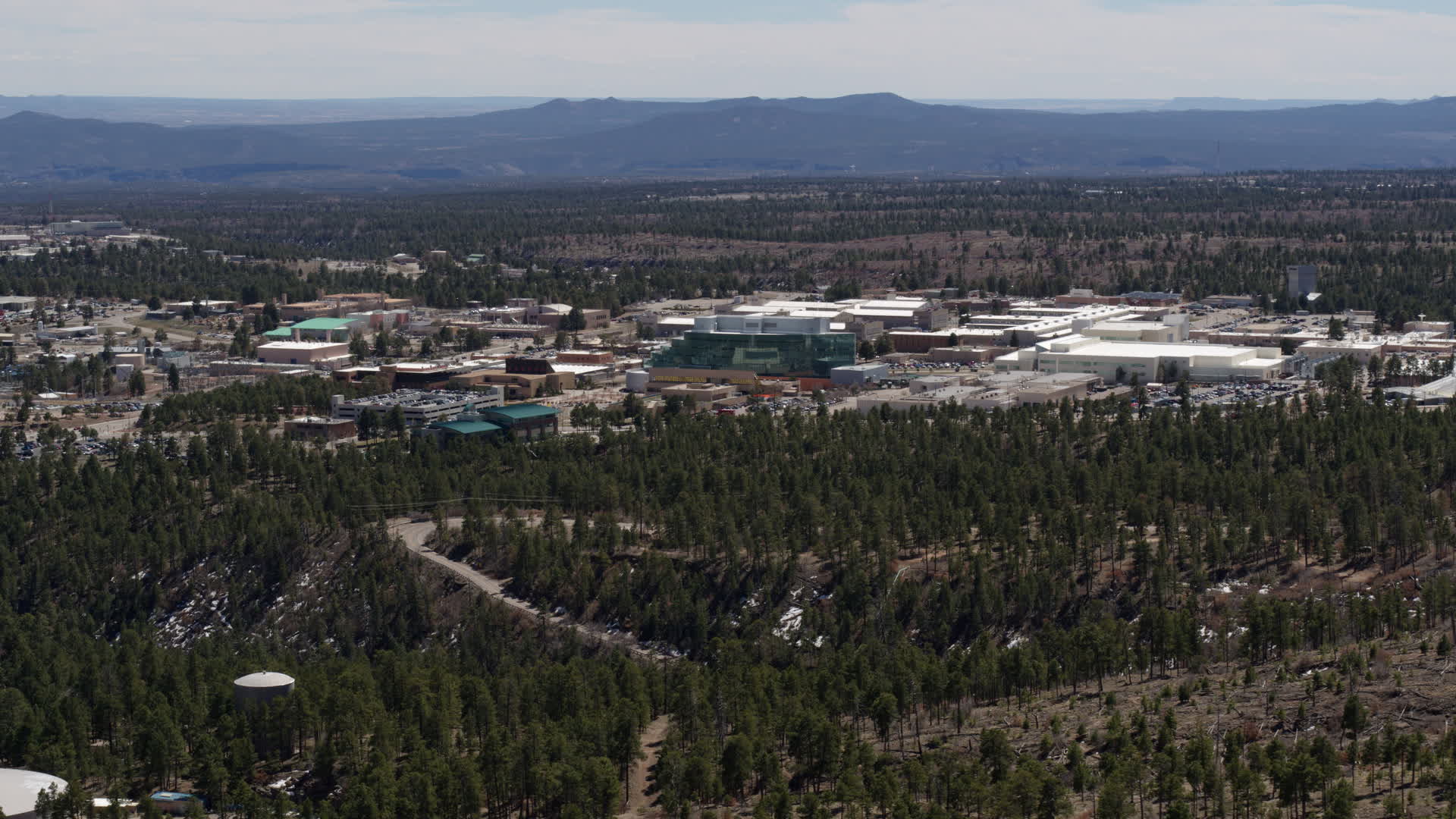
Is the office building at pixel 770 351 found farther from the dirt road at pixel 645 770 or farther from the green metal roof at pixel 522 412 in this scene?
the dirt road at pixel 645 770

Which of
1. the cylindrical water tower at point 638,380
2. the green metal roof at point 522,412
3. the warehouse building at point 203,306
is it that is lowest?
the warehouse building at point 203,306

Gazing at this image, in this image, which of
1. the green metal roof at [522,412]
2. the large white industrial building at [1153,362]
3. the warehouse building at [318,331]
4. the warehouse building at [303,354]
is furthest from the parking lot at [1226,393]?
the warehouse building at [318,331]

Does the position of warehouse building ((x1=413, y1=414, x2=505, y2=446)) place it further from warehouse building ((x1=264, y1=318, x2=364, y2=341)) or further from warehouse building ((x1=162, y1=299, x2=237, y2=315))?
warehouse building ((x1=162, y1=299, x2=237, y2=315))

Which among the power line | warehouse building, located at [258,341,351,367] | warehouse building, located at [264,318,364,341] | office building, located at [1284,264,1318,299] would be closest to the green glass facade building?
warehouse building, located at [258,341,351,367]

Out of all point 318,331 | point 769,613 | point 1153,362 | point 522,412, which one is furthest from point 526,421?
point 318,331

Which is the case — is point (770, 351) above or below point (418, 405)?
above

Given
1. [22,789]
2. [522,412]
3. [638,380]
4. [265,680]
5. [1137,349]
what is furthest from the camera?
[1137,349]

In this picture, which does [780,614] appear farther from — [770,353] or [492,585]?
[770,353]
